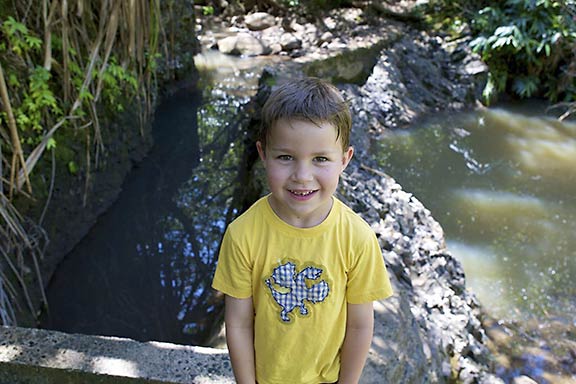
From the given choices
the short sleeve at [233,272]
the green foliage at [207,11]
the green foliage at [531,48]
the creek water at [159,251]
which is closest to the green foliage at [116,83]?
the creek water at [159,251]

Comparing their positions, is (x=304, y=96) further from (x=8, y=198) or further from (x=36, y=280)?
(x=36, y=280)

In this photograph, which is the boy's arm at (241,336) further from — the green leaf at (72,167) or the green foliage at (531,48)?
the green foliage at (531,48)

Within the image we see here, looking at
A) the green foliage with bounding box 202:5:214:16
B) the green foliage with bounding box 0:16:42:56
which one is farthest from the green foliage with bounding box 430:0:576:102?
the green foliage with bounding box 0:16:42:56

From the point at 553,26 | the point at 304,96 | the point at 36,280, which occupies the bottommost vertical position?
the point at 36,280

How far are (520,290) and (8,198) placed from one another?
3.45 m

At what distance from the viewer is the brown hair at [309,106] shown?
1104 millimetres

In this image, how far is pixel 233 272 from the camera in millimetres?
1200

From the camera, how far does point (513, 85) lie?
25.8 ft

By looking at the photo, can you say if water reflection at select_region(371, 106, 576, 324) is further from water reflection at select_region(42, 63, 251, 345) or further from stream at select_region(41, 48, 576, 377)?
water reflection at select_region(42, 63, 251, 345)

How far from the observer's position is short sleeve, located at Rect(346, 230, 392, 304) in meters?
1.20

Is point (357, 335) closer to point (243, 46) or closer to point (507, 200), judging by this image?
point (507, 200)

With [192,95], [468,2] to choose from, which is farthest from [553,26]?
[192,95]

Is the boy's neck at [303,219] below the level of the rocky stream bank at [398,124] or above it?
above

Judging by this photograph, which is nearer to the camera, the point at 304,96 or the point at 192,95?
the point at 304,96
